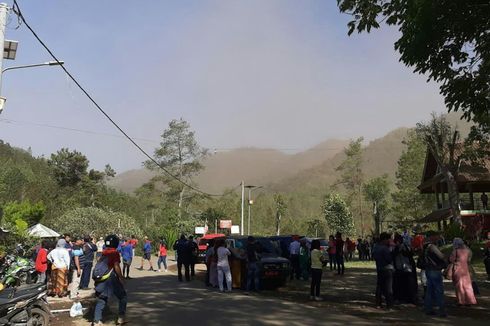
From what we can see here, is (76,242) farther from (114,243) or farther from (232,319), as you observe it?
(232,319)

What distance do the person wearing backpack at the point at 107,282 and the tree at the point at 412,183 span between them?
208 ft

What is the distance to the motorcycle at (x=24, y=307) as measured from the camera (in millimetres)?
8211

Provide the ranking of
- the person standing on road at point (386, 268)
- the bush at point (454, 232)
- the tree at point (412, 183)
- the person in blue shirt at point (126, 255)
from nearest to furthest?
the person standing on road at point (386, 268) → the person in blue shirt at point (126, 255) → the bush at point (454, 232) → the tree at point (412, 183)

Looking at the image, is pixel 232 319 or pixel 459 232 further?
pixel 459 232

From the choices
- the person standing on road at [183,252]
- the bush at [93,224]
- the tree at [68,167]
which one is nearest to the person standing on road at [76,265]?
the person standing on road at [183,252]

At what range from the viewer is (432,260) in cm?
1021

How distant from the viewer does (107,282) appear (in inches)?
365

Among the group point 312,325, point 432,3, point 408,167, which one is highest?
point 408,167

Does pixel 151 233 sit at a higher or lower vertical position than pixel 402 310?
higher

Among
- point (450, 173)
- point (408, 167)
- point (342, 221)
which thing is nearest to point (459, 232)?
point (450, 173)

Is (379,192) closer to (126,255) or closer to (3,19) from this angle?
(126,255)

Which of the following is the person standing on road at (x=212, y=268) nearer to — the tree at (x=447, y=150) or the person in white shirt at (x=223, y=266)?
the person in white shirt at (x=223, y=266)

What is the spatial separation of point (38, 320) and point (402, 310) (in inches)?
305

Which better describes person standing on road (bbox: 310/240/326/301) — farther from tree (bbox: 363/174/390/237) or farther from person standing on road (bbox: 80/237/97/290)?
tree (bbox: 363/174/390/237)
